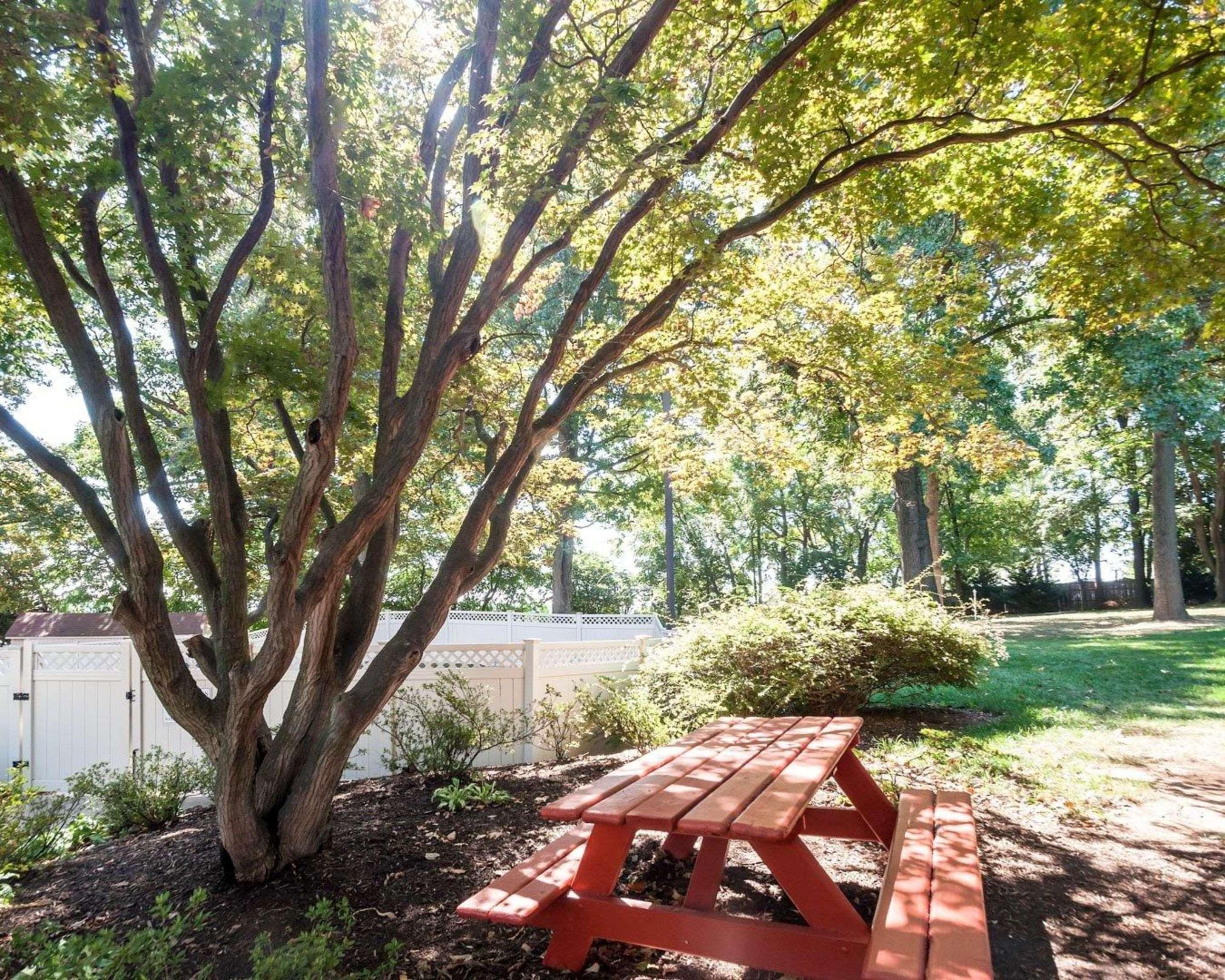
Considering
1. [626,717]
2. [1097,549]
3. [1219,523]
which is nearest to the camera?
[626,717]

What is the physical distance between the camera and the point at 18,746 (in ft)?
22.8

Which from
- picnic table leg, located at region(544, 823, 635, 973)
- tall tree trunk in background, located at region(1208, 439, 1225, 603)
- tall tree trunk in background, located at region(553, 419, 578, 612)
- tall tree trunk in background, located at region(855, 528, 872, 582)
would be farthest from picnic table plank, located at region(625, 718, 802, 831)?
tall tree trunk in background, located at region(855, 528, 872, 582)

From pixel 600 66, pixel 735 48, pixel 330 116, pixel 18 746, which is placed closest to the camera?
pixel 330 116

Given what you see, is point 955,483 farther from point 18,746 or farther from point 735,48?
point 18,746

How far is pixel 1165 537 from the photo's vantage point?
14500 mm

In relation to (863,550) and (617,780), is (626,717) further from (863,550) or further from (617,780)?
(863,550)

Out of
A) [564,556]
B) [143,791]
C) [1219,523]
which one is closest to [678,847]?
[143,791]

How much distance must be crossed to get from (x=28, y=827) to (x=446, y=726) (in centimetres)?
239

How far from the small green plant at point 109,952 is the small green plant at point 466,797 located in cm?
169

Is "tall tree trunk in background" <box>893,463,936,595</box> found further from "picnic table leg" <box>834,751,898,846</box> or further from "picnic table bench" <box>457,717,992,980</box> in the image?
"picnic table bench" <box>457,717,992,980</box>

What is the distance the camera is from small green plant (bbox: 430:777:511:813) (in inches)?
183

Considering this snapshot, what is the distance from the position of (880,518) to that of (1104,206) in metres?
29.7

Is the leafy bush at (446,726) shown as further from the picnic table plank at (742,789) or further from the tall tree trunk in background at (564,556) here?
the tall tree trunk in background at (564,556)

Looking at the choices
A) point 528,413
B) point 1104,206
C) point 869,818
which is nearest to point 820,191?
point 528,413
